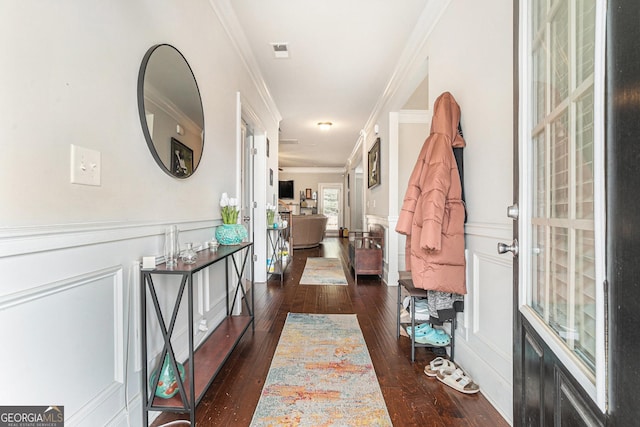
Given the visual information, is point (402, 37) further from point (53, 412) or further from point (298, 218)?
point (298, 218)

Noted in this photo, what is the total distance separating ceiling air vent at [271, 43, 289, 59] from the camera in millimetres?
2790

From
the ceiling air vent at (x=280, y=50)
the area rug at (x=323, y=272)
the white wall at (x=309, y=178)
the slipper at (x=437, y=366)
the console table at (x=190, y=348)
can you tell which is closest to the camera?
the console table at (x=190, y=348)

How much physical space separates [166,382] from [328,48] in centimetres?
286

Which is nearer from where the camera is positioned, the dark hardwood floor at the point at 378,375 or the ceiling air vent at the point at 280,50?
the dark hardwood floor at the point at 378,375

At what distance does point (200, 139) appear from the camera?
1886mm

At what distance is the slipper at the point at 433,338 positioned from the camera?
2.02 m

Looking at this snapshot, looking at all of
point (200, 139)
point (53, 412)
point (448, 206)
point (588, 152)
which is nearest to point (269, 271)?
point (200, 139)

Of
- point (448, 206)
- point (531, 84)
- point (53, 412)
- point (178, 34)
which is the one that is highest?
point (178, 34)

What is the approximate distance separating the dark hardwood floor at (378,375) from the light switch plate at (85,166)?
3.75 feet

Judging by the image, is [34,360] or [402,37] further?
[402,37]

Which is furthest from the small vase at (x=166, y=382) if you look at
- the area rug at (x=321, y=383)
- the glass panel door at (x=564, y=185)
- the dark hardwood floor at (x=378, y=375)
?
the glass panel door at (x=564, y=185)

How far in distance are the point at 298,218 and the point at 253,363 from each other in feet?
18.6

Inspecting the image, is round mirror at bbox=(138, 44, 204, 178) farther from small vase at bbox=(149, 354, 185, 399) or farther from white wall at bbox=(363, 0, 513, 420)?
white wall at bbox=(363, 0, 513, 420)

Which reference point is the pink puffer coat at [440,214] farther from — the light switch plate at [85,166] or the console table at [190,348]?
the light switch plate at [85,166]
